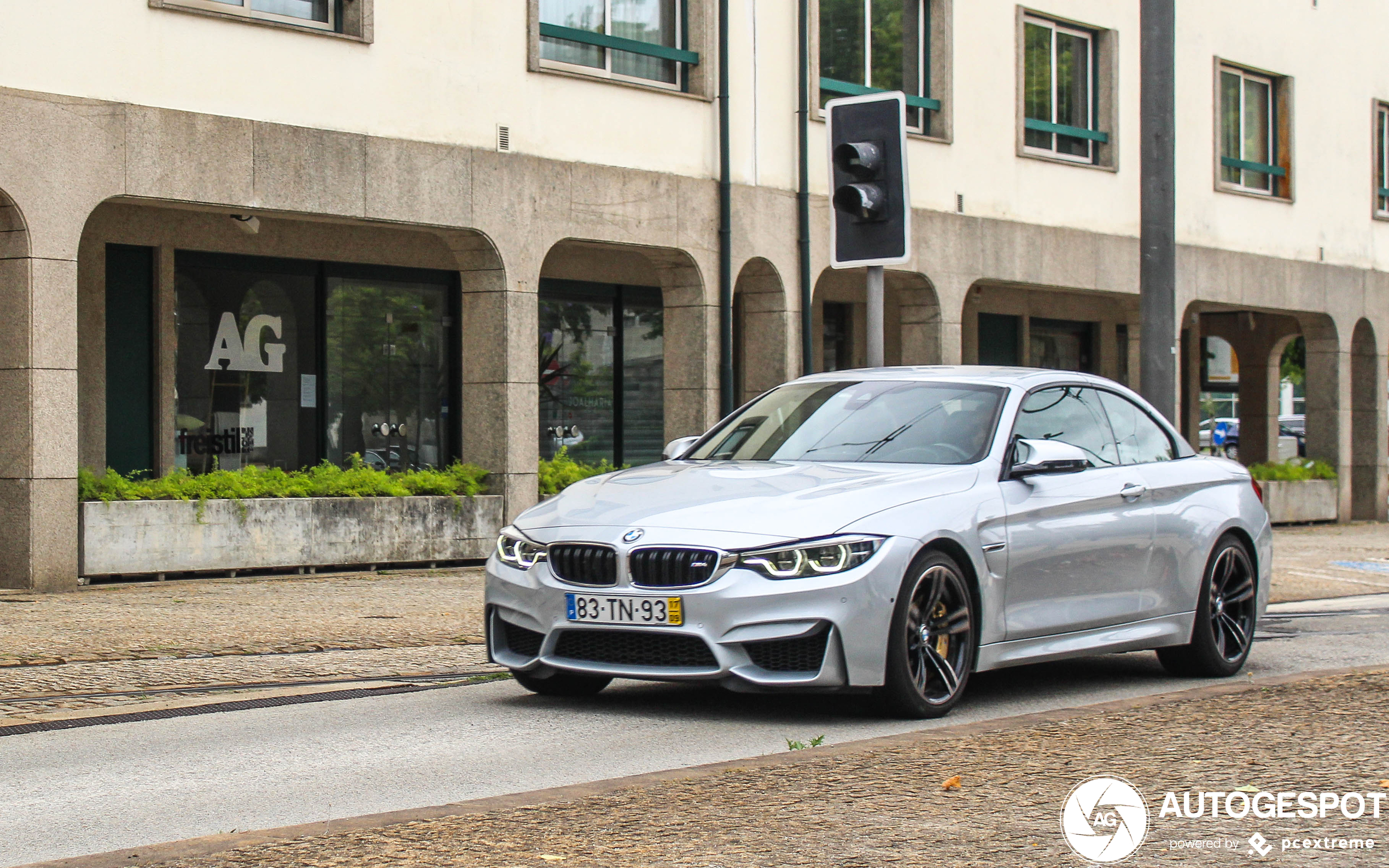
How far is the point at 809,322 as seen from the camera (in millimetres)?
19750

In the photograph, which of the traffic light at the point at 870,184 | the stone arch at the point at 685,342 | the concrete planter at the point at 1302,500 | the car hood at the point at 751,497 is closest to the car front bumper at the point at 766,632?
the car hood at the point at 751,497

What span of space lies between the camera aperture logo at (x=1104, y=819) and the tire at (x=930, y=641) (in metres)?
1.53

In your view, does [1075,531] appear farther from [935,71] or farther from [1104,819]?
[935,71]

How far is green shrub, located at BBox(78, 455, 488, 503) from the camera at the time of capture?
14508 mm

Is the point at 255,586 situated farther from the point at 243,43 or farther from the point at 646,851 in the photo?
the point at 646,851

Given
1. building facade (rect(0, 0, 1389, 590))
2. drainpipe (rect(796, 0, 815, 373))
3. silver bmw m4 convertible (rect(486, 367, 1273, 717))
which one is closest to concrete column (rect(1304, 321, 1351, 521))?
building facade (rect(0, 0, 1389, 590))

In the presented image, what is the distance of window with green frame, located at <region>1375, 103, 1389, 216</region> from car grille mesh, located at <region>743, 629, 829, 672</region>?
971 inches

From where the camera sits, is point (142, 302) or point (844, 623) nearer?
point (844, 623)

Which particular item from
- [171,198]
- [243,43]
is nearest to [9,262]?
[171,198]

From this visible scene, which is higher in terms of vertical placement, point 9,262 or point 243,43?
point 243,43

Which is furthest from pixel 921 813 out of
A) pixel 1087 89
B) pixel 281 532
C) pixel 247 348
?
pixel 1087 89

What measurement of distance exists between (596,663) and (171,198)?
8413 millimetres

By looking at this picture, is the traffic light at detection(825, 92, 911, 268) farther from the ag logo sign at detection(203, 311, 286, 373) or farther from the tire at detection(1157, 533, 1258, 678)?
the ag logo sign at detection(203, 311, 286, 373)

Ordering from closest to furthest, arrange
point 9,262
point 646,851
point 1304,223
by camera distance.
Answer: point 646,851
point 9,262
point 1304,223
